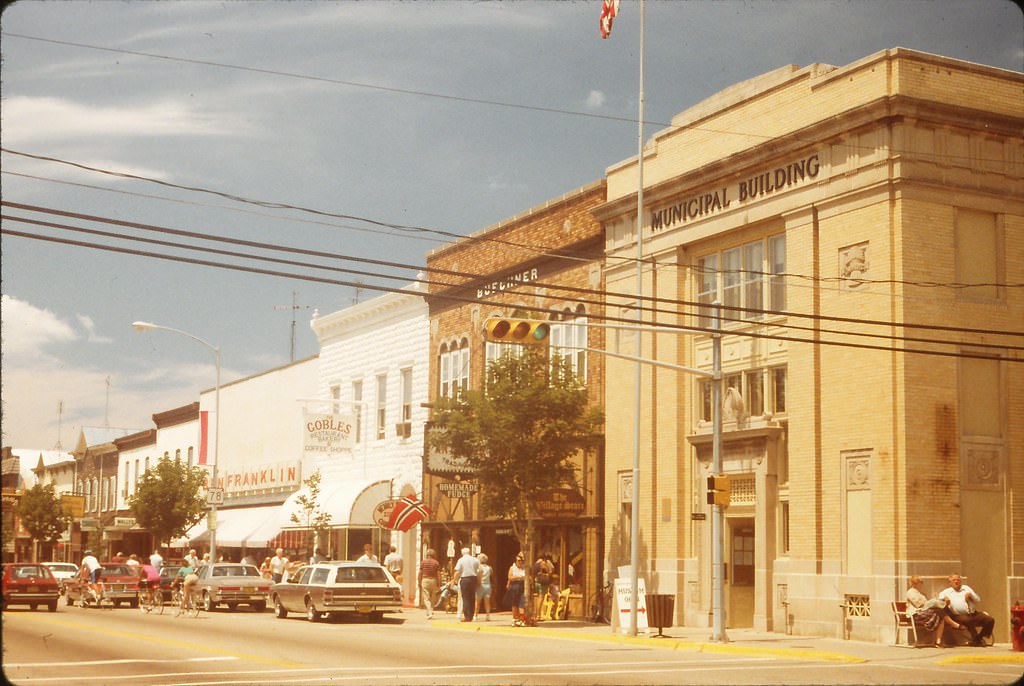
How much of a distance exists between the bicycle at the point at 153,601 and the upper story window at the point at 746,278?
18888 millimetres

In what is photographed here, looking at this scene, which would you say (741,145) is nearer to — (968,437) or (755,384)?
(755,384)

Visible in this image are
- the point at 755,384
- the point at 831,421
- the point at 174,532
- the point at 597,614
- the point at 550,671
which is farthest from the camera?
the point at 174,532

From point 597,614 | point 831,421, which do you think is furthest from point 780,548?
point 597,614

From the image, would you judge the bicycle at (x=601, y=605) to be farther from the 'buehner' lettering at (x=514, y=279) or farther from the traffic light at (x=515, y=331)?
the traffic light at (x=515, y=331)

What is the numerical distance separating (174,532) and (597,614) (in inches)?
1259

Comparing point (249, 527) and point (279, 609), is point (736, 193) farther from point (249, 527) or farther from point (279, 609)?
point (249, 527)

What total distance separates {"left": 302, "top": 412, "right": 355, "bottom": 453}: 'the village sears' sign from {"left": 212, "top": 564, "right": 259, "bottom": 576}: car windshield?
6.39 meters

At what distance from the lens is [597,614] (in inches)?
Answer: 1387

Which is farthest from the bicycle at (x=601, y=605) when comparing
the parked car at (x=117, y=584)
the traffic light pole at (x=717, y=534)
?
the parked car at (x=117, y=584)

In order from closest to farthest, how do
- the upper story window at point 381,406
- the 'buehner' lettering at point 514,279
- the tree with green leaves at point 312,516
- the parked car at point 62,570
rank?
1. the 'buehner' lettering at point 514,279
2. the tree with green leaves at point 312,516
3. the upper story window at point 381,406
4. the parked car at point 62,570

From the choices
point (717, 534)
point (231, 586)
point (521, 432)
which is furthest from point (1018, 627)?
point (231, 586)

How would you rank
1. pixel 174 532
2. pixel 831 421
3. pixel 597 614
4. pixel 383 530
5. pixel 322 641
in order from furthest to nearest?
pixel 174 532, pixel 383 530, pixel 597 614, pixel 831 421, pixel 322 641

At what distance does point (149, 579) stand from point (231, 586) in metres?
3.77

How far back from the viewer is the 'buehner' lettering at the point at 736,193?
3015 centimetres
